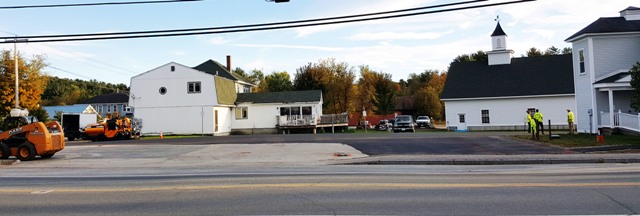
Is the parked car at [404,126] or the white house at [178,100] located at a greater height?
the white house at [178,100]

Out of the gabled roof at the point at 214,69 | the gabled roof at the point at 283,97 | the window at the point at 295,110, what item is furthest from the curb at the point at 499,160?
the gabled roof at the point at 214,69

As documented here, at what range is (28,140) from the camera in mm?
19672

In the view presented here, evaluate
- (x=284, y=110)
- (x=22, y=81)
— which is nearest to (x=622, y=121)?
(x=284, y=110)

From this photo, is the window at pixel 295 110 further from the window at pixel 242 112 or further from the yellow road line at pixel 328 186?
the yellow road line at pixel 328 186

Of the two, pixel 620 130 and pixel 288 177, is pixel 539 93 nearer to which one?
pixel 620 130

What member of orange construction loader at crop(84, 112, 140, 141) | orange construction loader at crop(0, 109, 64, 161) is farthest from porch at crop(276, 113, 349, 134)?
orange construction loader at crop(0, 109, 64, 161)

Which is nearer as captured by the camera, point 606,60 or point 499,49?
point 606,60

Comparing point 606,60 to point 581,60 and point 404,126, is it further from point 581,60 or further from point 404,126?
point 404,126

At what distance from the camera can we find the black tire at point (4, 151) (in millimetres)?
19562

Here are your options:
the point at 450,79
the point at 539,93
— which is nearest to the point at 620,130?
the point at 539,93

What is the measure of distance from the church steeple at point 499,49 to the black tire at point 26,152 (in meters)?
41.3

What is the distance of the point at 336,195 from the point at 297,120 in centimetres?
3655

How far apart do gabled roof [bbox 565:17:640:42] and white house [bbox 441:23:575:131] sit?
13737 mm

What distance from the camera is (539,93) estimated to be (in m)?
42.8
